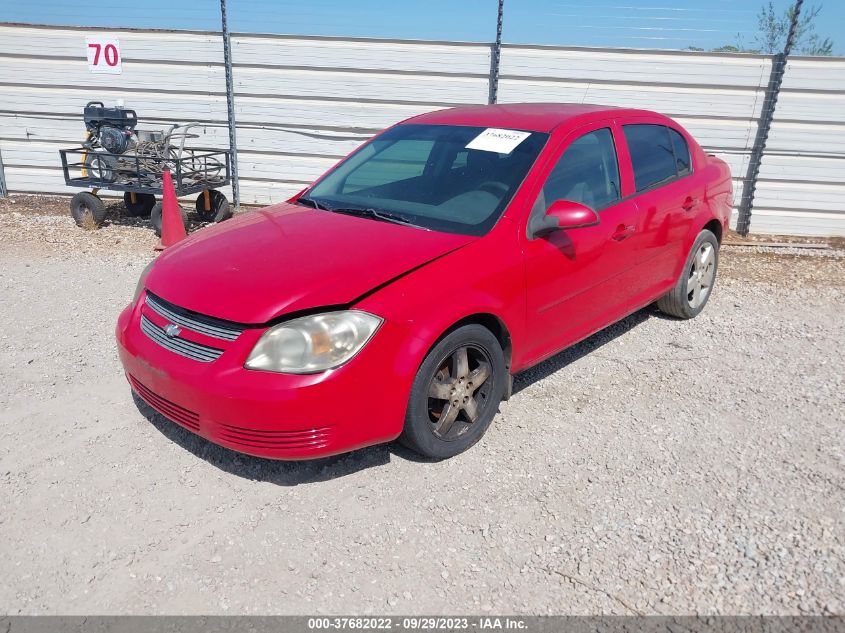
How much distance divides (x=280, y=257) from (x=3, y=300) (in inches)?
144

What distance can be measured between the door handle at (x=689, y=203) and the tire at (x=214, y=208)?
563 centimetres

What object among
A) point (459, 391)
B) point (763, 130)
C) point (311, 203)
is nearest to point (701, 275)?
point (459, 391)

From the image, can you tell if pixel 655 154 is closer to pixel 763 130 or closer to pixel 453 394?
pixel 453 394

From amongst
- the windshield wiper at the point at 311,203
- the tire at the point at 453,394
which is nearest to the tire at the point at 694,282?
the tire at the point at 453,394

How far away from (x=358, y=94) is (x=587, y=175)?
5688 mm

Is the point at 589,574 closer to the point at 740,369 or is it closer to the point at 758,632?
the point at 758,632

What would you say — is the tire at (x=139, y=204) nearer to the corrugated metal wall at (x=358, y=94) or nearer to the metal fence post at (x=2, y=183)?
the corrugated metal wall at (x=358, y=94)

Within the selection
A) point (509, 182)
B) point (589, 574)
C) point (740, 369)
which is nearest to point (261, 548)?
point (589, 574)

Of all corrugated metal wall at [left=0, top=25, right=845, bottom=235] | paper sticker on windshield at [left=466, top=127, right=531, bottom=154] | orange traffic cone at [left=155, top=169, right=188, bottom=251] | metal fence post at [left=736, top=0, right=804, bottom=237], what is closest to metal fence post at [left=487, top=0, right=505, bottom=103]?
corrugated metal wall at [left=0, top=25, right=845, bottom=235]

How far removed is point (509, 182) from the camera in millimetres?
3549

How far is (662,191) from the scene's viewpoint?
14.6 ft

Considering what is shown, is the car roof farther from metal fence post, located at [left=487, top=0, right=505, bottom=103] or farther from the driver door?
metal fence post, located at [left=487, top=0, right=505, bottom=103]

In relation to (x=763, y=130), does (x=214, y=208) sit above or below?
below

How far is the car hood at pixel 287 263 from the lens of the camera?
2.85m
